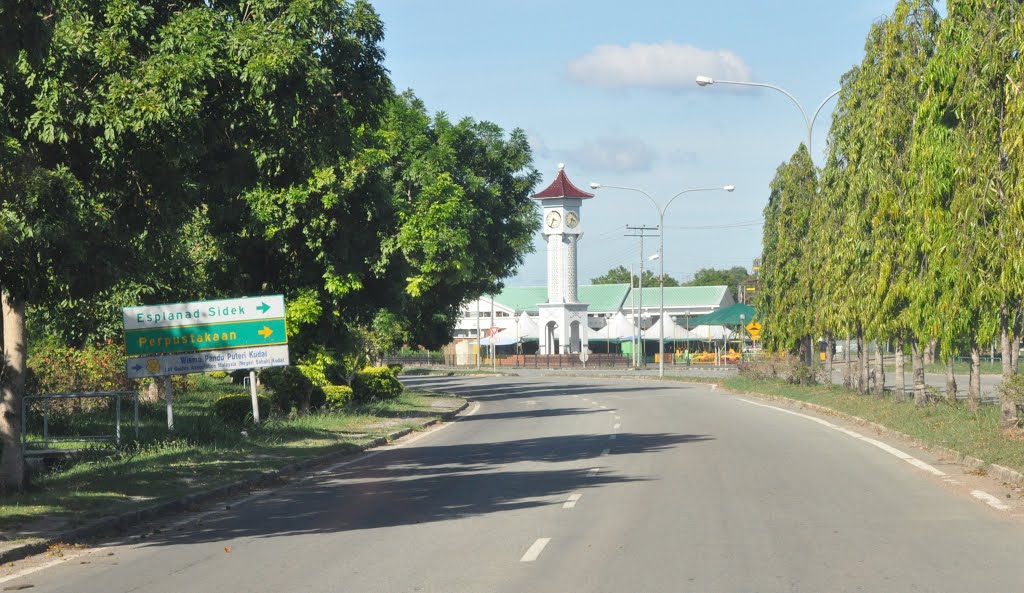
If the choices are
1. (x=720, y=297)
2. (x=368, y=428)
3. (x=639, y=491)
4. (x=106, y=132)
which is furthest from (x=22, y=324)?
(x=720, y=297)

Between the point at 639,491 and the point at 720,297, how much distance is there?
4378 inches

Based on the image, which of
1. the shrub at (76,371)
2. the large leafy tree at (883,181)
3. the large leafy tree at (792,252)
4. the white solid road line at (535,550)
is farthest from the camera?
the large leafy tree at (792,252)

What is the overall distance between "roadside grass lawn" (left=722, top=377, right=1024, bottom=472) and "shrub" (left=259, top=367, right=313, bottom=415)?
13583mm

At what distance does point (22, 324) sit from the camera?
51.0 ft

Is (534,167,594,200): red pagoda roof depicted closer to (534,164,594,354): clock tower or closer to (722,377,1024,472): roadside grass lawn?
(534,164,594,354): clock tower

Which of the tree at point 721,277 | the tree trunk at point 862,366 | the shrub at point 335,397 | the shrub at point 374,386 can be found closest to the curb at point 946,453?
the tree trunk at point 862,366

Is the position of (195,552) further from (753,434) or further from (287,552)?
(753,434)

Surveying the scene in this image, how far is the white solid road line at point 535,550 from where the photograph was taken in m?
10.6

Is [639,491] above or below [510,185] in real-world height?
below

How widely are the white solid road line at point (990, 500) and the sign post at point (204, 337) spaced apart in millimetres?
14214

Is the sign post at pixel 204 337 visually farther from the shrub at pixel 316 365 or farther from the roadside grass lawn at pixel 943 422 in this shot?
the roadside grass lawn at pixel 943 422

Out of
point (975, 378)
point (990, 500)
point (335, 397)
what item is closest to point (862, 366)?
point (975, 378)

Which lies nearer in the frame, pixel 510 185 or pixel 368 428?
pixel 368 428

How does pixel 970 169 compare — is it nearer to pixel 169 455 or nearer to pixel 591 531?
pixel 591 531
